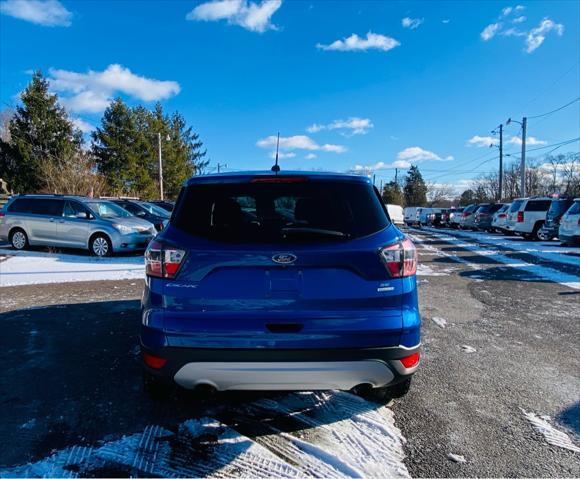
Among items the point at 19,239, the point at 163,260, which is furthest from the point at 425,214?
the point at 163,260

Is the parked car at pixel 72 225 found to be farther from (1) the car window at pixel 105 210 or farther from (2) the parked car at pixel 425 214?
(2) the parked car at pixel 425 214

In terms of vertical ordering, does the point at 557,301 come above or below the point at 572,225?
below

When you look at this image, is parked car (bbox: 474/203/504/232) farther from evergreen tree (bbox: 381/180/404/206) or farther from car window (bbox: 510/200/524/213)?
evergreen tree (bbox: 381/180/404/206)

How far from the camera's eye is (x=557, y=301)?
648 centimetres

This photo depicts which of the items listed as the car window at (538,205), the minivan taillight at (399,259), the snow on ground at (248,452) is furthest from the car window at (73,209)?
the car window at (538,205)

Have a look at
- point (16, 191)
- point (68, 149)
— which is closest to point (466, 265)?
point (68, 149)

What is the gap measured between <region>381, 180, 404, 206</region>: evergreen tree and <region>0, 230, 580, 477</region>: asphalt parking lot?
72.2 meters

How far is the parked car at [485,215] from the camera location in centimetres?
2591

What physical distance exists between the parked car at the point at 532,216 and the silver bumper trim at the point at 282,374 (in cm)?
1855

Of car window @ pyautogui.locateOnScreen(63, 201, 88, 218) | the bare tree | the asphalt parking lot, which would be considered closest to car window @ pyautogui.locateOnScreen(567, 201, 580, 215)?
the asphalt parking lot

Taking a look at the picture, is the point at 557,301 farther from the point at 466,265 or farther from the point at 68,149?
the point at 68,149

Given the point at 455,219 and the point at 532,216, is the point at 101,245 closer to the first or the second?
the point at 532,216

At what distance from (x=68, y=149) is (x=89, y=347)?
36130mm

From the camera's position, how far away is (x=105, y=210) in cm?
1214
